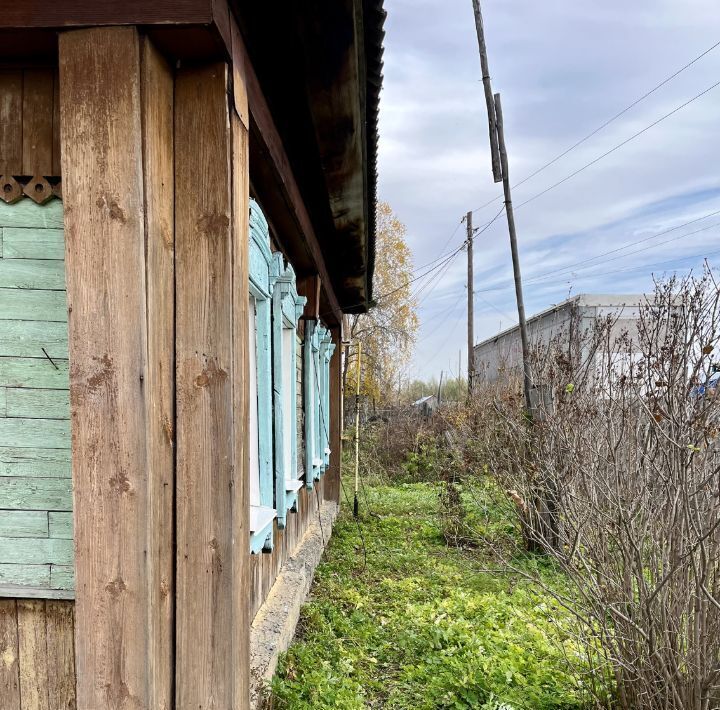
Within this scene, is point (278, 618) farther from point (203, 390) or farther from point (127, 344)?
point (127, 344)

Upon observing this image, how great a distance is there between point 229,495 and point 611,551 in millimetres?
1947

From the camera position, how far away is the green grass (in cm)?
291

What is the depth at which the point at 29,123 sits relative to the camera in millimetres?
1609

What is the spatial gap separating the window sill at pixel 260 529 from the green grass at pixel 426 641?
0.74m

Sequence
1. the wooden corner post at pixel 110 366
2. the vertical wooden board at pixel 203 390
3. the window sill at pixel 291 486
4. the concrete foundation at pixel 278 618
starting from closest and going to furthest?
the wooden corner post at pixel 110 366 < the vertical wooden board at pixel 203 390 < the concrete foundation at pixel 278 618 < the window sill at pixel 291 486

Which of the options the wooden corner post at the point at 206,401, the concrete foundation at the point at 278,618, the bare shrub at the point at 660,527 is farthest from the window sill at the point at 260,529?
the bare shrub at the point at 660,527

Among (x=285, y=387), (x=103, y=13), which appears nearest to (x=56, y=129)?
(x=103, y=13)

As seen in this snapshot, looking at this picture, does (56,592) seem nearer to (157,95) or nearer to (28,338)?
(28,338)

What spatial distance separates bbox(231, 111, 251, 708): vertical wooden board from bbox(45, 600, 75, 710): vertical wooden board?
1.59ft

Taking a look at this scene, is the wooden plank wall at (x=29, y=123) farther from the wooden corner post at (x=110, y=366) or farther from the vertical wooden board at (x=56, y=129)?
the wooden corner post at (x=110, y=366)

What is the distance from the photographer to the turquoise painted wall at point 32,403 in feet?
5.19

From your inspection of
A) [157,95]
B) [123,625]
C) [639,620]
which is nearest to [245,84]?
[157,95]

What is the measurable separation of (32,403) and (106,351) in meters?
0.38

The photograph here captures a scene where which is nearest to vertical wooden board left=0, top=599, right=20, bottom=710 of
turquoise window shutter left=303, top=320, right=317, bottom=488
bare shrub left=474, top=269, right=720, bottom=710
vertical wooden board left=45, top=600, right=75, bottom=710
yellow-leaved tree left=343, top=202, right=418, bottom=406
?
vertical wooden board left=45, top=600, right=75, bottom=710
